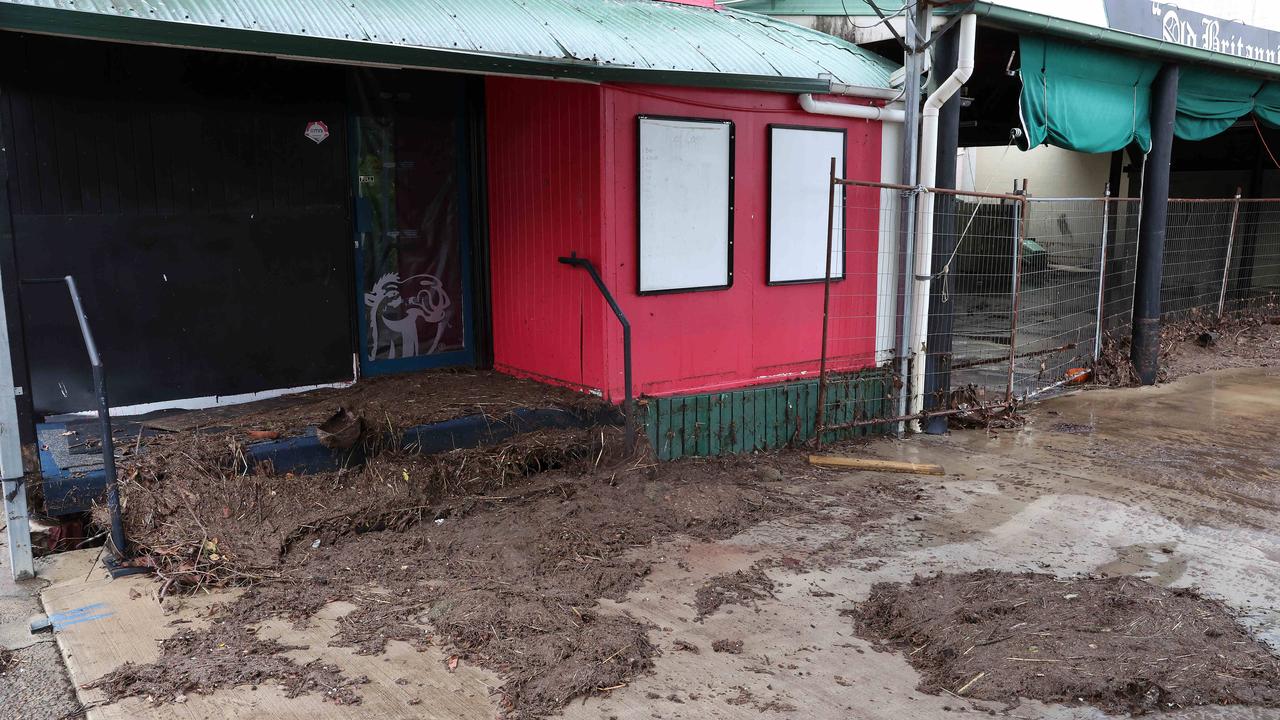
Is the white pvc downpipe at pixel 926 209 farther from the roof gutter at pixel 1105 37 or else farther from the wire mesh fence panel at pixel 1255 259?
the wire mesh fence panel at pixel 1255 259

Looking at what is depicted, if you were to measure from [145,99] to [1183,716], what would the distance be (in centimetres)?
628

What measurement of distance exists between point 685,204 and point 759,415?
1.71 metres

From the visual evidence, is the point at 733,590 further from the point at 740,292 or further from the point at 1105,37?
the point at 1105,37

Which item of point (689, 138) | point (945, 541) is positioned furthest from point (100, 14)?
point (945, 541)

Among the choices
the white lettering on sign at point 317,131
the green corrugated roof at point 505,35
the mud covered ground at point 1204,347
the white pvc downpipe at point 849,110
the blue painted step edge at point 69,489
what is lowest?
the mud covered ground at point 1204,347

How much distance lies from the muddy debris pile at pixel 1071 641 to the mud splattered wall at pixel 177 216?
427 cm

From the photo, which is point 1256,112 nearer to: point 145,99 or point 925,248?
point 925,248

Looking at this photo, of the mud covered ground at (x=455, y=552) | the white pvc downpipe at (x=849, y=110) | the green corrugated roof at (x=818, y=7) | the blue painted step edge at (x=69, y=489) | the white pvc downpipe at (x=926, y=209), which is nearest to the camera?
the mud covered ground at (x=455, y=552)

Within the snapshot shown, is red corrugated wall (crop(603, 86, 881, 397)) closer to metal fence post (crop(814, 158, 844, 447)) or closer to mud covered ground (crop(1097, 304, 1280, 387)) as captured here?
metal fence post (crop(814, 158, 844, 447))

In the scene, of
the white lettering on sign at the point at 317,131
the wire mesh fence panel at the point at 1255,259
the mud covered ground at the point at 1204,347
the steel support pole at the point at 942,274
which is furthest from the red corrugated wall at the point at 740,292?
the wire mesh fence panel at the point at 1255,259

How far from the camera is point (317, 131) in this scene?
6.55 meters

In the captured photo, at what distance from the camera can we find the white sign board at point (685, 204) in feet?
22.0

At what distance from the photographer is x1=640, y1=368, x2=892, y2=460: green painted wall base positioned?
273 inches

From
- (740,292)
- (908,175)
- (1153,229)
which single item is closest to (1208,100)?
(1153,229)
